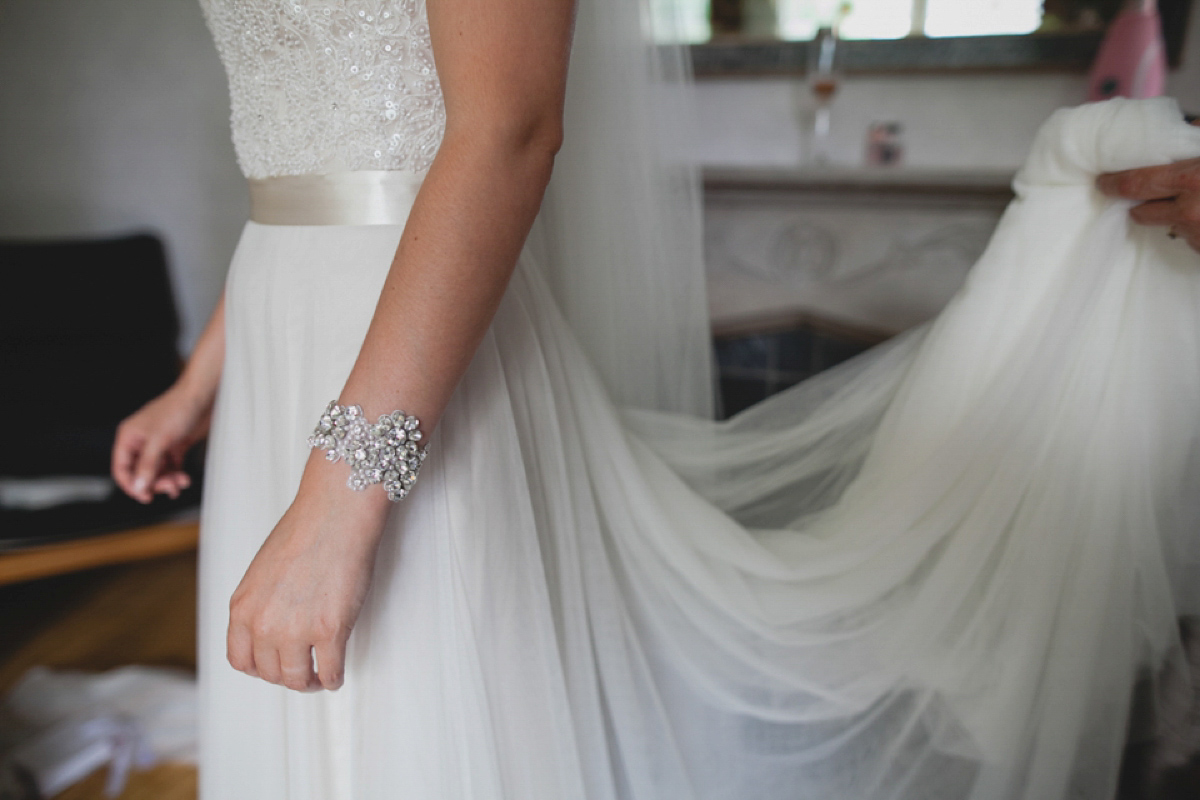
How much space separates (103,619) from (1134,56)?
2585 mm

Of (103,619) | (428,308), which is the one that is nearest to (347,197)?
(428,308)

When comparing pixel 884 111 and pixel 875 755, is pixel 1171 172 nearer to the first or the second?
pixel 875 755

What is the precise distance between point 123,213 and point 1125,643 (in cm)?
259

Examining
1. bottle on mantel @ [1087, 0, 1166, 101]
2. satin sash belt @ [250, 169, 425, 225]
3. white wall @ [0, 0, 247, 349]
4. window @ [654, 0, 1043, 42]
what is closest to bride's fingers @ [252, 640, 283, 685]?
satin sash belt @ [250, 169, 425, 225]

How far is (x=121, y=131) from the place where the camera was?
218 cm

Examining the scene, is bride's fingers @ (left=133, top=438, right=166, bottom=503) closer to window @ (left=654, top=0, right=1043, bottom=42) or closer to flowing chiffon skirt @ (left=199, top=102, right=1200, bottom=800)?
flowing chiffon skirt @ (left=199, top=102, right=1200, bottom=800)

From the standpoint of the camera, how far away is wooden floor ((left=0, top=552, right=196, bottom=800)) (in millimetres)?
1711

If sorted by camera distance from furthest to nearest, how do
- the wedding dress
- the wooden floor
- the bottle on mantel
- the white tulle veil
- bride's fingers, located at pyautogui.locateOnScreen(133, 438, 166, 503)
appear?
the wooden floor → the bottle on mantel → bride's fingers, located at pyautogui.locateOnScreen(133, 438, 166, 503) → the white tulle veil → the wedding dress

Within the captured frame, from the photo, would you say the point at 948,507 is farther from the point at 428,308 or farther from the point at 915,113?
the point at 915,113

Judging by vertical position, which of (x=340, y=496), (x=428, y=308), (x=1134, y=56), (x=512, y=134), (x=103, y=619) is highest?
(x=1134, y=56)

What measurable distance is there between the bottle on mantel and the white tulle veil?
109cm

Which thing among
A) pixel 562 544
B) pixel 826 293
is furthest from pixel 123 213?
pixel 562 544

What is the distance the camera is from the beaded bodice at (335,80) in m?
0.56

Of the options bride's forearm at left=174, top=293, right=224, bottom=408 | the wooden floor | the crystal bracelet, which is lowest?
the wooden floor
